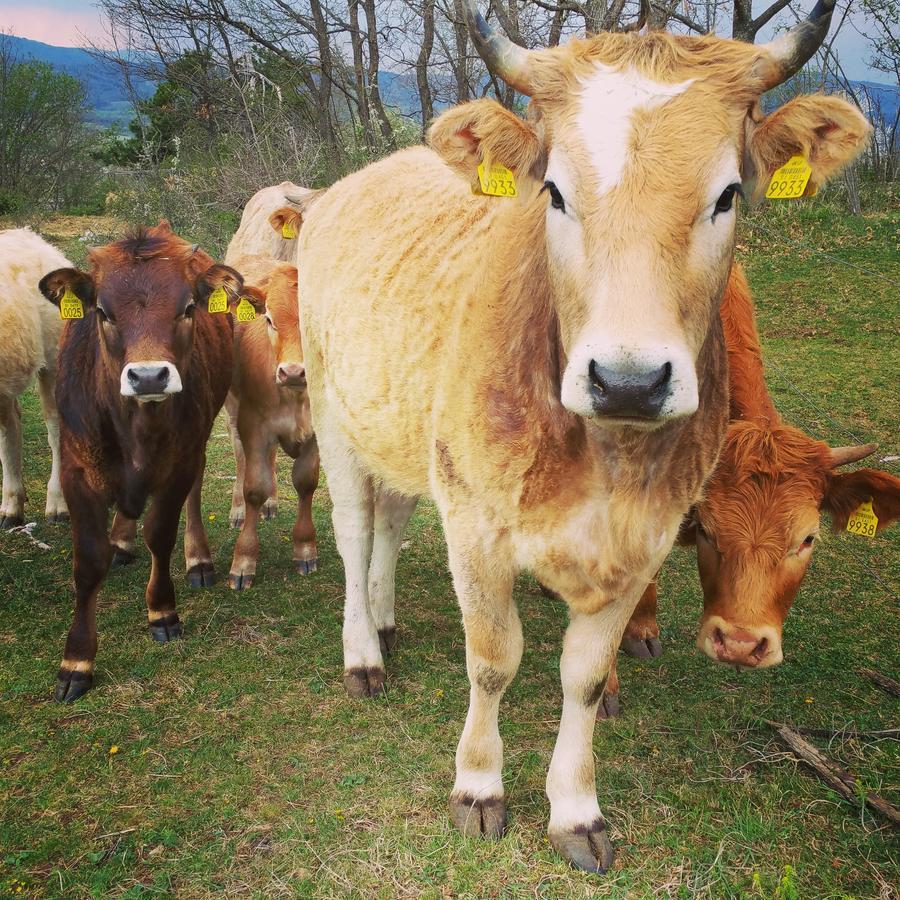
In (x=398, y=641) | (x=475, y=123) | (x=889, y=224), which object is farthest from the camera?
(x=889, y=224)

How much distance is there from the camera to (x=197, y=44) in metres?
19.8

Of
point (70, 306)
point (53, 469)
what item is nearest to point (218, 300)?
point (70, 306)

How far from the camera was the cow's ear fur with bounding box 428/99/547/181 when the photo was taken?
2.57m

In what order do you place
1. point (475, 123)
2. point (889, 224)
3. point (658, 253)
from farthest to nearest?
point (889, 224) → point (475, 123) → point (658, 253)

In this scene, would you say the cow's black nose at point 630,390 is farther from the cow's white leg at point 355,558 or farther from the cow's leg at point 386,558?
the cow's leg at point 386,558

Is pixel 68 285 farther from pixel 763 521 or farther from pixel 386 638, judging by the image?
Answer: pixel 763 521

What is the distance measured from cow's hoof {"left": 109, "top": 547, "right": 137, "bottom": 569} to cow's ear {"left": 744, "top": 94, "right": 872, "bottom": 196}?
468 centimetres

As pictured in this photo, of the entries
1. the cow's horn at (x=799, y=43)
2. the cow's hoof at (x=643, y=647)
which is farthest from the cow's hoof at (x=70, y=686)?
the cow's horn at (x=799, y=43)

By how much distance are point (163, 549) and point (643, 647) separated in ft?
9.03

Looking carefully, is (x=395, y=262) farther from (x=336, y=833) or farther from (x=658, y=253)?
(x=336, y=833)

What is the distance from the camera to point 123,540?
18.8ft

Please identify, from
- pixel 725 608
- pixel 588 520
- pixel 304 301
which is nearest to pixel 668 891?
pixel 725 608

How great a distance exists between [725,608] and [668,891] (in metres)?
1.12

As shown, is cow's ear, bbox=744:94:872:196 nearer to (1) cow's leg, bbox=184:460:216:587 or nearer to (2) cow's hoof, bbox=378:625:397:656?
(2) cow's hoof, bbox=378:625:397:656
